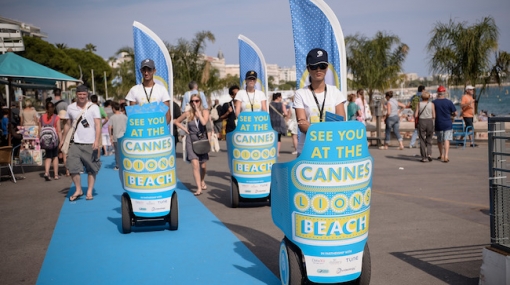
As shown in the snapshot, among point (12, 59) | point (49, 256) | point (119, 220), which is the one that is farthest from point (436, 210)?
point (12, 59)

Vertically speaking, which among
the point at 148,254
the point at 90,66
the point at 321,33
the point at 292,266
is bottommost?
the point at 148,254

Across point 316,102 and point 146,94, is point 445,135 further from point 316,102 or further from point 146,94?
point 316,102

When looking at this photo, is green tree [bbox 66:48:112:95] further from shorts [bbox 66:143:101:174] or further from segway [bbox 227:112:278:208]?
segway [bbox 227:112:278:208]

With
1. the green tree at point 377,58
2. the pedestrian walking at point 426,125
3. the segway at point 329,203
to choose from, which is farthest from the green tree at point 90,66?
the segway at point 329,203

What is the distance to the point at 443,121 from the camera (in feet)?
45.6

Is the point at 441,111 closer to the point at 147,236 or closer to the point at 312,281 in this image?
the point at 147,236

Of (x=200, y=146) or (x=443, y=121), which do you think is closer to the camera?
(x=200, y=146)

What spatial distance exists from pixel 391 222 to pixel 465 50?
18.1 metres

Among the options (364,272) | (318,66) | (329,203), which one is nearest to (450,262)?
(364,272)

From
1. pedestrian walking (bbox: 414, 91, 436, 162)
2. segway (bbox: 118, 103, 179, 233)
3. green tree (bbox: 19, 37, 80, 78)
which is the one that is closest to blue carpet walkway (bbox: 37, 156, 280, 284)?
segway (bbox: 118, 103, 179, 233)

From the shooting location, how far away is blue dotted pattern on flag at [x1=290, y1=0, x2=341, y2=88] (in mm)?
6555

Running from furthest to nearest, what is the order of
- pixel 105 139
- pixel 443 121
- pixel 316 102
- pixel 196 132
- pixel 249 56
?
1. pixel 105 139
2. pixel 443 121
3. pixel 249 56
4. pixel 196 132
5. pixel 316 102

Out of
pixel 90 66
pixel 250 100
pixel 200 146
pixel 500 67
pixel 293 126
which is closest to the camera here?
pixel 250 100

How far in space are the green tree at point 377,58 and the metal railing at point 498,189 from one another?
91.5ft
